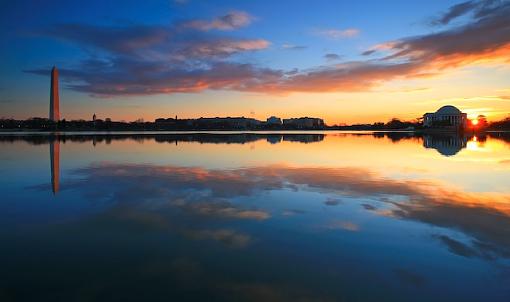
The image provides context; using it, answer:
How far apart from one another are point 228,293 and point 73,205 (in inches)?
368

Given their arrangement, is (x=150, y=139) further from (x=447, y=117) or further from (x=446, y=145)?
(x=447, y=117)

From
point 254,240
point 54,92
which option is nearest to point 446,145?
point 254,240

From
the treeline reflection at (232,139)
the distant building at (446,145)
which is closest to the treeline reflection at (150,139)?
the treeline reflection at (232,139)

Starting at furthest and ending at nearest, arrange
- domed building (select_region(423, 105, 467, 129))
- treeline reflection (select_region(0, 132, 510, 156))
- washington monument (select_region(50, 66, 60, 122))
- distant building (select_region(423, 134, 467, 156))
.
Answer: domed building (select_region(423, 105, 467, 129)) < washington monument (select_region(50, 66, 60, 122)) < treeline reflection (select_region(0, 132, 510, 156)) < distant building (select_region(423, 134, 467, 156))

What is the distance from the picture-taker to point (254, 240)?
965 centimetres

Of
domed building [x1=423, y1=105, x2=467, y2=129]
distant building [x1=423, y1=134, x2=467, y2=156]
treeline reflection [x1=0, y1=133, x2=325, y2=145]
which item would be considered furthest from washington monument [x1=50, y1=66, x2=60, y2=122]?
domed building [x1=423, y1=105, x2=467, y2=129]

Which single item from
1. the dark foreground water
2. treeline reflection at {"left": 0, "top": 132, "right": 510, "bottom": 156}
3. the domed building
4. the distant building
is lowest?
the dark foreground water

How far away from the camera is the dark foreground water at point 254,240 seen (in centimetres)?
699

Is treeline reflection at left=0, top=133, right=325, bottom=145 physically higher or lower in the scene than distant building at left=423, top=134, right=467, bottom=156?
higher

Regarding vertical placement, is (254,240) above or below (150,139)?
below

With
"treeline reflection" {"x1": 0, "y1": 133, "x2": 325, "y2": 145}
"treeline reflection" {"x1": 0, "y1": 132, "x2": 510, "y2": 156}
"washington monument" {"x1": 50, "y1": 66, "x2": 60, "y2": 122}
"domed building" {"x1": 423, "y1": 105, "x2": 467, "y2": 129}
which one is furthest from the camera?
"domed building" {"x1": 423, "y1": 105, "x2": 467, "y2": 129}

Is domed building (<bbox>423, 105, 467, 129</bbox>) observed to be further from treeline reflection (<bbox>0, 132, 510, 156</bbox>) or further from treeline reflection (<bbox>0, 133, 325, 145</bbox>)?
treeline reflection (<bbox>0, 133, 325, 145</bbox>)

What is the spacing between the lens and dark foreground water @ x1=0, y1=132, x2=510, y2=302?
6.99 metres

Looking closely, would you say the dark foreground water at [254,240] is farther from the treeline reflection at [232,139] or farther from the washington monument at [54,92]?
the washington monument at [54,92]
